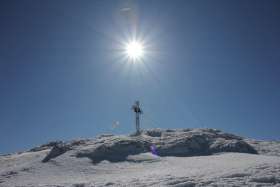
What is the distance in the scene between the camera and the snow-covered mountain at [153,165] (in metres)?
30.9

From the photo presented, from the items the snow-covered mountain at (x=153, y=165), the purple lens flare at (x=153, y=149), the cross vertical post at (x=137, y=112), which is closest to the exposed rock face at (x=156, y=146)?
the snow-covered mountain at (x=153, y=165)

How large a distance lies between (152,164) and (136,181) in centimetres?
1319

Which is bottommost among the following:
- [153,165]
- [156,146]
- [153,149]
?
[153,165]

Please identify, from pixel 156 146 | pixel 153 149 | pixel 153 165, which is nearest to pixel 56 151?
pixel 153 149

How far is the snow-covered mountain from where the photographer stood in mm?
30875

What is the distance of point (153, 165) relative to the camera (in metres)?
47.0

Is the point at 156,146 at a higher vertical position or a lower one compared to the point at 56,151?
higher

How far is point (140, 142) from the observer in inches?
2359

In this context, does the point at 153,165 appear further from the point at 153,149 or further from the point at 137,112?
the point at 137,112

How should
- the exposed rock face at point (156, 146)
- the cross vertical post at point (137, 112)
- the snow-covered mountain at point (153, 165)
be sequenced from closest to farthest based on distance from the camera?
the snow-covered mountain at point (153, 165)
the exposed rock face at point (156, 146)
the cross vertical post at point (137, 112)

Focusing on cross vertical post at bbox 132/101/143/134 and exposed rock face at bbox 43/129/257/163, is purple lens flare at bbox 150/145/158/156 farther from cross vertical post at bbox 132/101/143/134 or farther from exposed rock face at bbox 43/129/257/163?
cross vertical post at bbox 132/101/143/134

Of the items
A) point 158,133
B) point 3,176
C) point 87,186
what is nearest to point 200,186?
point 87,186

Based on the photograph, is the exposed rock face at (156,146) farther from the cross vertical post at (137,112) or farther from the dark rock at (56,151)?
the cross vertical post at (137,112)

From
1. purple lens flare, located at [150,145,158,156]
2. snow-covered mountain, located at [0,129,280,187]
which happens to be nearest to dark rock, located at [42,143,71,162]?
snow-covered mountain, located at [0,129,280,187]
